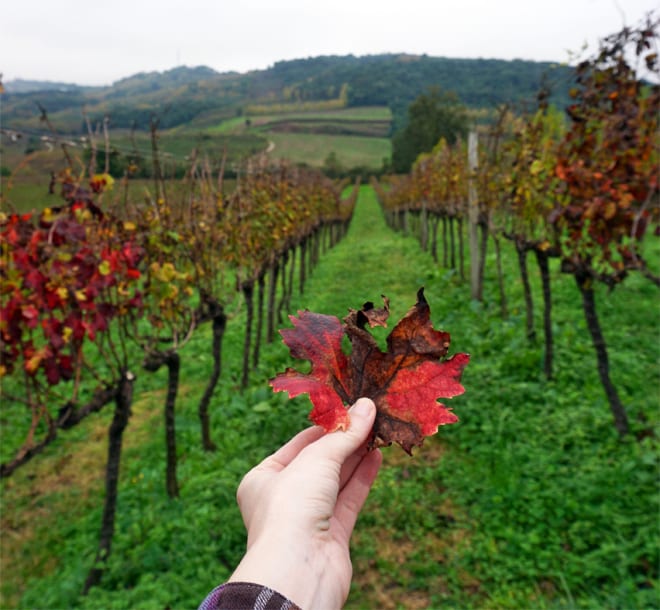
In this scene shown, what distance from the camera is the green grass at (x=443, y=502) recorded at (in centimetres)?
333

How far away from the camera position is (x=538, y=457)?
14.1 ft

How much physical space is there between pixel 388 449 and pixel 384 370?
3966 millimetres

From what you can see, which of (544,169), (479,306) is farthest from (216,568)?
(479,306)

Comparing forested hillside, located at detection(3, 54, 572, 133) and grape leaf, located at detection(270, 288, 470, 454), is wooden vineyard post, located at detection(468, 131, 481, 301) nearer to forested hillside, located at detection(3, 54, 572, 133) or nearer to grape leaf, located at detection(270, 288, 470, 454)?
grape leaf, located at detection(270, 288, 470, 454)

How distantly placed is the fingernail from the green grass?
279 centimetres

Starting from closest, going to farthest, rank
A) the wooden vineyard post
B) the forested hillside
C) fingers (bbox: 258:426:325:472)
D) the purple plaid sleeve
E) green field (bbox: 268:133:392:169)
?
the purple plaid sleeve
fingers (bbox: 258:426:325:472)
the wooden vineyard post
green field (bbox: 268:133:392:169)
the forested hillside

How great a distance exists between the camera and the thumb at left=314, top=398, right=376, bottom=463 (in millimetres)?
1102

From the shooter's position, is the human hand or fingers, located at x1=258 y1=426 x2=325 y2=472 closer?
the human hand

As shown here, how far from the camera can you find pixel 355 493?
54.1 inches

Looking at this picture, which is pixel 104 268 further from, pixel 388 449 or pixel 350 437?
pixel 388 449

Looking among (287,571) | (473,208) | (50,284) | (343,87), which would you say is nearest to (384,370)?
(287,571)

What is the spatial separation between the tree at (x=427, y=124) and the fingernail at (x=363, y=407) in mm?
50484

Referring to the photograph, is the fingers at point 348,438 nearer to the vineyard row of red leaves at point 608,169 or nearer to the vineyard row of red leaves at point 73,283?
the vineyard row of red leaves at point 73,283

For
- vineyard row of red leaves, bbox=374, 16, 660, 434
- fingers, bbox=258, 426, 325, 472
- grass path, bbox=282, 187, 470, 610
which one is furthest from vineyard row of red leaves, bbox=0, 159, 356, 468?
vineyard row of red leaves, bbox=374, 16, 660, 434
